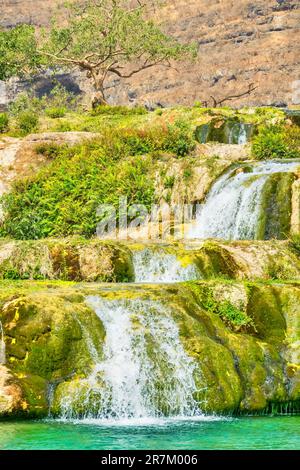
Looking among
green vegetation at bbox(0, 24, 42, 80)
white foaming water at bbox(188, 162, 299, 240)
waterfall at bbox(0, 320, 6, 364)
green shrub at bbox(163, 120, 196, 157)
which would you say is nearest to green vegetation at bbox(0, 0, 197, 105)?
green vegetation at bbox(0, 24, 42, 80)

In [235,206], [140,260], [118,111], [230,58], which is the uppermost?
[230,58]

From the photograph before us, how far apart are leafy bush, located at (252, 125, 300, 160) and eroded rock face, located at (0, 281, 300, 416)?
13.2 metres

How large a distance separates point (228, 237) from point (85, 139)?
1012 centimetres

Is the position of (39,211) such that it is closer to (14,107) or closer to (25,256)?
(25,256)

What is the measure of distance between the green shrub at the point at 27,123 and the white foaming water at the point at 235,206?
467 inches

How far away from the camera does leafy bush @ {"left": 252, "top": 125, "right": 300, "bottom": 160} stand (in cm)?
3009

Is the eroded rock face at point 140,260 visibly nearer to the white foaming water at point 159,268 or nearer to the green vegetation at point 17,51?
the white foaming water at point 159,268

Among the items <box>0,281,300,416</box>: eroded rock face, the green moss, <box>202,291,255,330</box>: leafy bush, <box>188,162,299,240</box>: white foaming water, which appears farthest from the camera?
<box>188,162,299,240</box>: white foaming water

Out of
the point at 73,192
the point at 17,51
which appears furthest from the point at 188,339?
the point at 17,51

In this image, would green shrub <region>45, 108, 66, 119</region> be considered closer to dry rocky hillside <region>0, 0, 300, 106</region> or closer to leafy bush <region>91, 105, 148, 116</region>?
leafy bush <region>91, 105, 148, 116</region>

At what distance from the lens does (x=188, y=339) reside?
1573 cm

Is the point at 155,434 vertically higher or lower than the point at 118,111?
lower

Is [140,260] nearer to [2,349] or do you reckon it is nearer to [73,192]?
[2,349]

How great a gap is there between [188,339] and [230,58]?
95343mm
